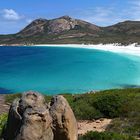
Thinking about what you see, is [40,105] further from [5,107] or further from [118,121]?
[5,107]

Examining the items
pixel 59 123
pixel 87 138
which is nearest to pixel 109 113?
pixel 87 138

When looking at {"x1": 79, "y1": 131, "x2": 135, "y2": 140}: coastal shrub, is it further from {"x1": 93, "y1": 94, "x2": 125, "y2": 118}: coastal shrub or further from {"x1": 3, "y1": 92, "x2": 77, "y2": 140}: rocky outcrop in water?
{"x1": 93, "y1": 94, "x2": 125, "y2": 118}: coastal shrub

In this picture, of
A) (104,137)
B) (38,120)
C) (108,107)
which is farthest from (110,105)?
(38,120)

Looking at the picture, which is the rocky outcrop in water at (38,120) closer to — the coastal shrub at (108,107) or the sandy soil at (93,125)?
the sandy soil at (93,125)

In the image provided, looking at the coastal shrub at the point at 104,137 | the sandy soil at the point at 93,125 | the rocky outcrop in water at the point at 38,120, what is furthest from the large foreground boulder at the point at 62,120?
the sandy soil at the point at 93,125

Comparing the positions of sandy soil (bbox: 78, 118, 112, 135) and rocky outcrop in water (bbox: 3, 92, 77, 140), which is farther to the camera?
sandy soil (bbox: 78, 118, 112, 135)

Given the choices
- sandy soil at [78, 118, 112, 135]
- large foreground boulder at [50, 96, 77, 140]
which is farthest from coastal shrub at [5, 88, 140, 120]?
large foreground boulder at [50, 96, 77, 140]

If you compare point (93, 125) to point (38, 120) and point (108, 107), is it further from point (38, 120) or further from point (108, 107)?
point (38, 120)
